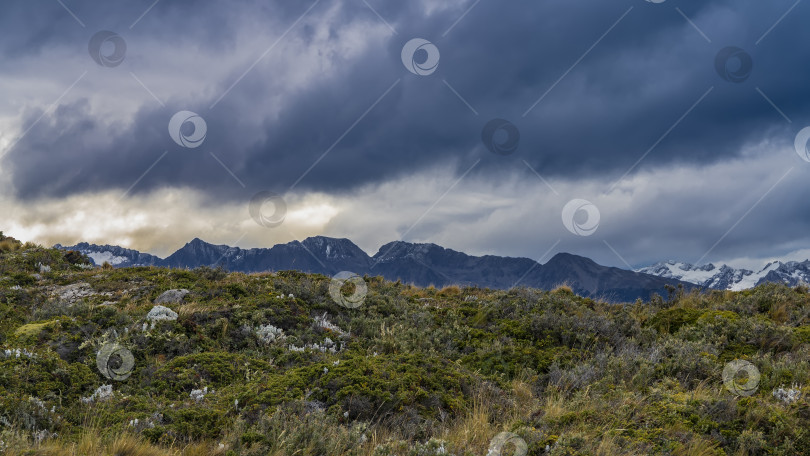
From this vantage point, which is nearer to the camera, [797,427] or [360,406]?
[797,427]

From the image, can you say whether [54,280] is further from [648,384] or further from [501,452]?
[648,384]

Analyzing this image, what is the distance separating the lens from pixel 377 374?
7812 mm

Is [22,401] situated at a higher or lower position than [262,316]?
lower

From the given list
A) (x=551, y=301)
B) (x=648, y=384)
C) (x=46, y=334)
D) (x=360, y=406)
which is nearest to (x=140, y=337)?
(x=46, y=334)

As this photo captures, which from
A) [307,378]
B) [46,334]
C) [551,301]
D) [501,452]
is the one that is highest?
[551,301]

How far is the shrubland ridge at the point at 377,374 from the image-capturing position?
5.88 meters

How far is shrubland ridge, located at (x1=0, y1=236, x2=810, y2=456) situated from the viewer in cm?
588

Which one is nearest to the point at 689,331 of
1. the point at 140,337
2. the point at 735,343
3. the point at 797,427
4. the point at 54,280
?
the point at 735,343

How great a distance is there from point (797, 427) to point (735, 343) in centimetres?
→ 589

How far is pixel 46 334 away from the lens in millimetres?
9836

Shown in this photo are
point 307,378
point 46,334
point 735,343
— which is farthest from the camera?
point 735,343

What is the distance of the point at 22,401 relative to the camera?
6.57m

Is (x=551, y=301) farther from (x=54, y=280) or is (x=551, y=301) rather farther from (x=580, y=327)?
(x=54, y=280)

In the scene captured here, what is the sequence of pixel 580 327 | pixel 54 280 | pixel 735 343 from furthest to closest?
pixel 54 280
pixel 580 327
pixel 735 343
